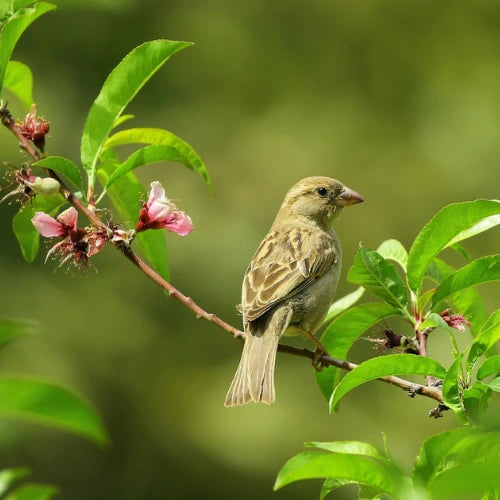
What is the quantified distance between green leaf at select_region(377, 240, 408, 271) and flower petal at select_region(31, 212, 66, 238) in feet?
3.94

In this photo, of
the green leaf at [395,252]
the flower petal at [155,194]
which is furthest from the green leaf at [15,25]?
the green leaf at [395,252]

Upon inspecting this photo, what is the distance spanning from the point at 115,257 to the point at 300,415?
117 inches

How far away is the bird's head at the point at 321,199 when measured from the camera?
5.34m

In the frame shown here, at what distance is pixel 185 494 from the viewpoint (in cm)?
1124

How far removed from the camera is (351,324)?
10.5 ft

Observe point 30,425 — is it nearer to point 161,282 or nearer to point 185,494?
point 185,494

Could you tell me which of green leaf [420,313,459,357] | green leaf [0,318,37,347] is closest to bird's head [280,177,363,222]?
green leaf [420,313,459,357]

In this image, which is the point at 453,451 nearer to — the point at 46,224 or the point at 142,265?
the point at 142,265

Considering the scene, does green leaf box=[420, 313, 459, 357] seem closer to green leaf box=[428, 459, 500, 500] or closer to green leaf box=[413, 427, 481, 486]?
green leaf box=[413, 427, 481, 486]

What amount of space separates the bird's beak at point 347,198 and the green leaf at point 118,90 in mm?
2302

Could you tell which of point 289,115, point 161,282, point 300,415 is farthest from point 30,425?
point 161,282

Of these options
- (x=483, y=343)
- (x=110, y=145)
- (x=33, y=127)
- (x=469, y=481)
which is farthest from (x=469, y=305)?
(x=469, y=481)

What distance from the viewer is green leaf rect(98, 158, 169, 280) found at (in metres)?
3.42

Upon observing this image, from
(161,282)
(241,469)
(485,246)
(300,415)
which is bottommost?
(161,282)
